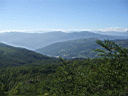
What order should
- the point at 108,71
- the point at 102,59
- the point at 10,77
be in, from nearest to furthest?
the point at 10,77, the point at 108,71, the point at 102,59

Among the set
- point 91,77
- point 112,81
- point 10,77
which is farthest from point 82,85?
point 10,77

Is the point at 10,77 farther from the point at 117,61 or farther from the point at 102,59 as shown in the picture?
the point at 117,61

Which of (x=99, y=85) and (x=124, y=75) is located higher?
(x=124, y=75)

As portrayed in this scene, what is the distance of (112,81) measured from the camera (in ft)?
21.6

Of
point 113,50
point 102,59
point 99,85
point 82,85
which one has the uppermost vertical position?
point 113,50

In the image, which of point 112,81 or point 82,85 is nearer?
point 112,81

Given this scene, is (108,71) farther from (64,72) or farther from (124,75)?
(64,72)

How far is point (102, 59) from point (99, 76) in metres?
1.04

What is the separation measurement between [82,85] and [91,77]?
33.5 inches

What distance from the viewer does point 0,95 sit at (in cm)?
389

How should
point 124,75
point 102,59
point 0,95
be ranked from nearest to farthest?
1. point 0,95
2. point 124,75
3. point 102,59

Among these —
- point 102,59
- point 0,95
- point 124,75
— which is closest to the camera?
point 0,95

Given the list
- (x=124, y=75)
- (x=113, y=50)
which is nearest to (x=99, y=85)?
(x=124, y=75)

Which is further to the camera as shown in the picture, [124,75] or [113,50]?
[113,50]
